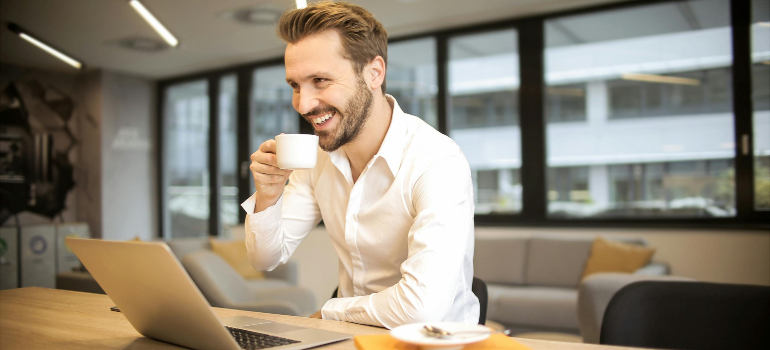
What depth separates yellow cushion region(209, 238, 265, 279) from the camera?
4613 millimetres

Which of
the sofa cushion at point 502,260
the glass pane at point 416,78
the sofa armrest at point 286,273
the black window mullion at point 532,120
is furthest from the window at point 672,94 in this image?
the sofa armrest at point 286,273

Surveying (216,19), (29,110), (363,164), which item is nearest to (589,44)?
(216,19)

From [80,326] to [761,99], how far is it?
14.5 feet

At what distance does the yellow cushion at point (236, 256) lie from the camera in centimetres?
461

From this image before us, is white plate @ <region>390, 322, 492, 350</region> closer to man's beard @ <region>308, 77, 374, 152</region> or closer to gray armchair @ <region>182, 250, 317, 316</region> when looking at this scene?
man's beard @ <region>308, 77, 374, 152</region>

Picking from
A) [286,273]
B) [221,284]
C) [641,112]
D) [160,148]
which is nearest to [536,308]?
[641,112]

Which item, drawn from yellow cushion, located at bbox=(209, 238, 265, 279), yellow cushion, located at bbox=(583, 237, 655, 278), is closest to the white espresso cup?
yellow cushion, located at bbox=(583, 237, 655, 278)

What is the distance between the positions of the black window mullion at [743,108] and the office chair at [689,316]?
3.38 metres

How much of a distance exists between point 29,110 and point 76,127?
32 cm

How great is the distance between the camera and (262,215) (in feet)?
4.45

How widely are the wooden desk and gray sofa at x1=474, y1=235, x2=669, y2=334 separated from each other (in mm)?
2826

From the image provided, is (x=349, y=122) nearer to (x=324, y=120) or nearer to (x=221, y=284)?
(x=324, y=120)

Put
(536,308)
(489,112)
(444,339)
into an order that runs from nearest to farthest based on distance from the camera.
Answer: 1. (444,339)
2. (536,308)
3. (489,112)

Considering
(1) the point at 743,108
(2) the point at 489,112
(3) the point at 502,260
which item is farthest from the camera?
(2) the point at 489,112
